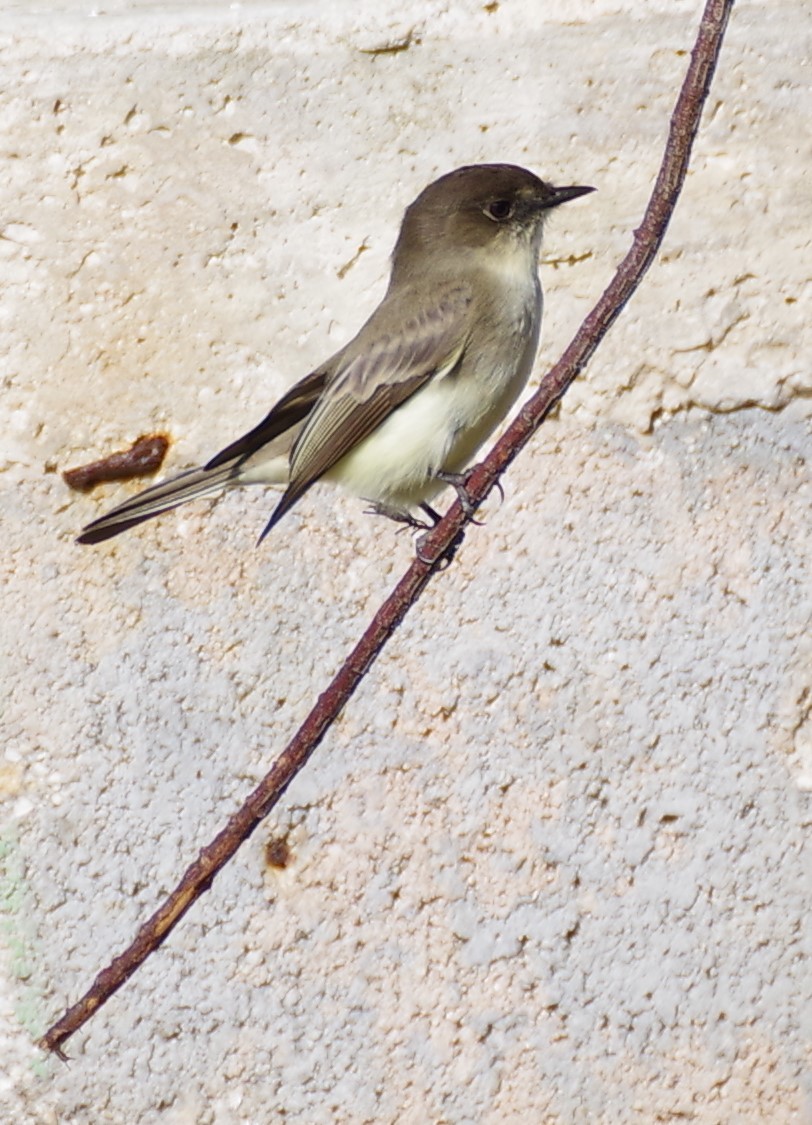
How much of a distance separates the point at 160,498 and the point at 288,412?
32 cm

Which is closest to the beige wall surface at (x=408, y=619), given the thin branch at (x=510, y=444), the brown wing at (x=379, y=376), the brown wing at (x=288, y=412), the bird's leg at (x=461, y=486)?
the brown wing at (x=288, y=412)

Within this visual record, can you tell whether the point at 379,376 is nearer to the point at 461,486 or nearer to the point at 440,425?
the point at 440,425

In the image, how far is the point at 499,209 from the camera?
305 cm

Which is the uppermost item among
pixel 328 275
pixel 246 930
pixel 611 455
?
pixel 328 275

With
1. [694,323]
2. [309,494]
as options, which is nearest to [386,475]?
[309,494]

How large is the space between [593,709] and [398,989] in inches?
28.2

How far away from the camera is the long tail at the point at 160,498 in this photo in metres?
2.81

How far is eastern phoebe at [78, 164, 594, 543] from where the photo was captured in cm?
281

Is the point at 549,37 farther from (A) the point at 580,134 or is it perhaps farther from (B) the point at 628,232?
(B) the point at 628,232

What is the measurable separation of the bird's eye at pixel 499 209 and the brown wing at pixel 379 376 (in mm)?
179

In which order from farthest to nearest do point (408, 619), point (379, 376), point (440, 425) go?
point (408, 619) → point (379, 376) → point (440, 425)

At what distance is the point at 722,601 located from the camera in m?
3.49

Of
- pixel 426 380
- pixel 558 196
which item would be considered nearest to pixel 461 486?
pixel 426 380

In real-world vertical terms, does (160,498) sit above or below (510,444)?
below
